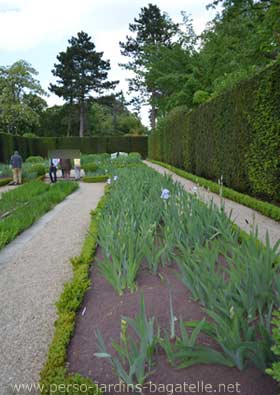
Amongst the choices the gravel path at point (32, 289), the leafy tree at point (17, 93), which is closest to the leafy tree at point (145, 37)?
the leafy tree at point (17, 93)

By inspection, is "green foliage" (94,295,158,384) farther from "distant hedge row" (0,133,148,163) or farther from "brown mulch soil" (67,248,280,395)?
"distant hedge row" (0,133,148,163)

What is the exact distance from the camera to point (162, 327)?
1683mm

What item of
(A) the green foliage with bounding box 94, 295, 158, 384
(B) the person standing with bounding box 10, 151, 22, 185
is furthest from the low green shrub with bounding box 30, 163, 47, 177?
(A) the green foliage with bounding box 94, 295, 158, 384

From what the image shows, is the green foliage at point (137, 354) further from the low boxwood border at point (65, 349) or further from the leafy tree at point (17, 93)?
the leafy tree at point (17, 93)

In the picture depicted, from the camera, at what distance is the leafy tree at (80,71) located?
31.9 m

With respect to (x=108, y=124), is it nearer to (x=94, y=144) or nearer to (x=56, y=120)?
(x=56, y=120)

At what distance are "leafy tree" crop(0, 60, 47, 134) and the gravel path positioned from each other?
1056 inches

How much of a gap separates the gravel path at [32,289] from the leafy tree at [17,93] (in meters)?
26.8

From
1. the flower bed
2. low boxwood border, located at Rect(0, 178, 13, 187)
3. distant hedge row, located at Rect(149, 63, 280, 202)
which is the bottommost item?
low boxwood border, located at Rect(0, 178, 13, 187)

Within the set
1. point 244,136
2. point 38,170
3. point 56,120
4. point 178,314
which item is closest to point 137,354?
point 178,314

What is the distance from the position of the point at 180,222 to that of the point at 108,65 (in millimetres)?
33967

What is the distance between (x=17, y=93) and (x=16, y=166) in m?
22.3

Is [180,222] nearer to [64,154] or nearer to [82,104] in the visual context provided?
[64,154]

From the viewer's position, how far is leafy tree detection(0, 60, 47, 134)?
28875mm
